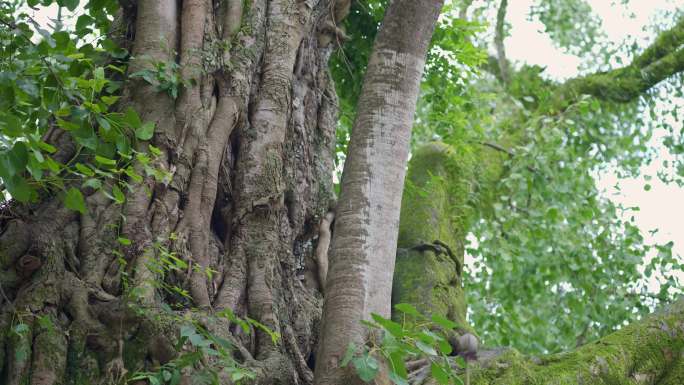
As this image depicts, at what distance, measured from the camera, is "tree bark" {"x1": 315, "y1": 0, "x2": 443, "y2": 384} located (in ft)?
11.1

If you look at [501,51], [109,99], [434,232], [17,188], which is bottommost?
[17,188]

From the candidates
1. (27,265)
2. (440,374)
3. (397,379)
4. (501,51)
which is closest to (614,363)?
(440,374)

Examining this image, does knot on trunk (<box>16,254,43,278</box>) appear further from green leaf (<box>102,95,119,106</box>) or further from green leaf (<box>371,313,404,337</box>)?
green leaf (<box>371,313,404,337</box>)

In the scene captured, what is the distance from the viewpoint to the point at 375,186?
3.63 meters

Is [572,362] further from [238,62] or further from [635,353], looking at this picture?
[238,62]

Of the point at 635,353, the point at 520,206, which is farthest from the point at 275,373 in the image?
the point at 520,206

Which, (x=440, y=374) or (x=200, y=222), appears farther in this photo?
(x=200, y=222)

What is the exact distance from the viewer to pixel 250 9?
4574 mm

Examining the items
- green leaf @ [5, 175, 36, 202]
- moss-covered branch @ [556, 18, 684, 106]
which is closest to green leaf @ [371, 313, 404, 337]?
green leaf @ [5, 175, 36, 202]

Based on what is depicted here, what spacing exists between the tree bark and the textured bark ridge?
415 millimetres

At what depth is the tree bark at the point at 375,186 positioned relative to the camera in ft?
11.1

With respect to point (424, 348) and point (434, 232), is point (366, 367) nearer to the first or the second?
point (424, 348)

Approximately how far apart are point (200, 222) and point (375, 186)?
82 cm

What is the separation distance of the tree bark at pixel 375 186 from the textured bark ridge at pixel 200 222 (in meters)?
0.42
